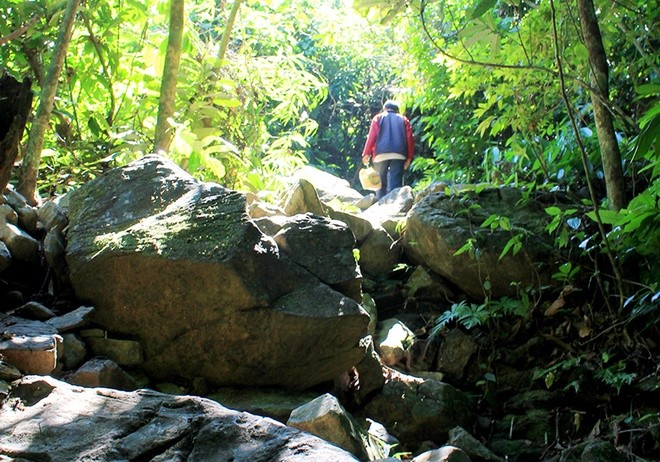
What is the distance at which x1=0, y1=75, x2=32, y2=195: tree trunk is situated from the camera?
10.7 feet

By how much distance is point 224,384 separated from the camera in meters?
3.97

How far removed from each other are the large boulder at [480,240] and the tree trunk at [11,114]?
3.37m

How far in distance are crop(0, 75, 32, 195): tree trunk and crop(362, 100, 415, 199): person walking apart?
22.5 feet

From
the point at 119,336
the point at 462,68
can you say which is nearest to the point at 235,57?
the point at 462,68

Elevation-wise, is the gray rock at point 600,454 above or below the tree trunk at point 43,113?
below

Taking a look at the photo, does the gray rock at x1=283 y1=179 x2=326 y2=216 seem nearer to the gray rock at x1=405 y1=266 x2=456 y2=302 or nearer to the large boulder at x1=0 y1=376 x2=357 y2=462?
the gray rock at x1=405 y1=266 x2=456 y2=302

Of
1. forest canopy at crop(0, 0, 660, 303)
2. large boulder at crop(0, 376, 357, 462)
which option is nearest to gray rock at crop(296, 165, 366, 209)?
forest canopy at crop(0, 0, 660, 303)

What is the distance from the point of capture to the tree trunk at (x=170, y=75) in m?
5.09

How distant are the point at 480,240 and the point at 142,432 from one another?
3762mm

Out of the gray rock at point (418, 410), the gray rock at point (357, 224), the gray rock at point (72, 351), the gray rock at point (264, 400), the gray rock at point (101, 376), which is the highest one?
the gray rock at point (357, 224)

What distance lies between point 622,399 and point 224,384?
2.62 m

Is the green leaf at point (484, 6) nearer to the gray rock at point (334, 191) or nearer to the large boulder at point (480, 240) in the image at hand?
the large boulder at point (480, 240)

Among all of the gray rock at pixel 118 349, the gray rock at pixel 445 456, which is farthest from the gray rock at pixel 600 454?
the gray rock at pixel 118 349

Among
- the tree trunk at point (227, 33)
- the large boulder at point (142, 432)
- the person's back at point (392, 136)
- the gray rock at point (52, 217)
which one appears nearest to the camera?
the large boulder at point (142, 432)
